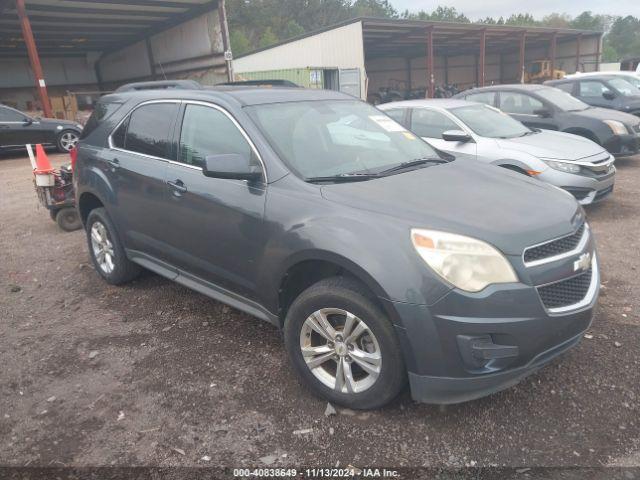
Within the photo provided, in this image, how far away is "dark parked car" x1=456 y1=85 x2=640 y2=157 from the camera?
855cm

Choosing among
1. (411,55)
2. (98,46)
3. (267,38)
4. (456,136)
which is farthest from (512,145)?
(267,38)

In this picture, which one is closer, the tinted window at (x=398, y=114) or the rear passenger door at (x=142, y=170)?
the rear passenger door at (x=142, y=170)

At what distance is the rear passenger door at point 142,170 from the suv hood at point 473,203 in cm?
154

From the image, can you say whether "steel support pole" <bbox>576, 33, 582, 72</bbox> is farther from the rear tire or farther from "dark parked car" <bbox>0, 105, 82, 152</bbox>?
the rear tire

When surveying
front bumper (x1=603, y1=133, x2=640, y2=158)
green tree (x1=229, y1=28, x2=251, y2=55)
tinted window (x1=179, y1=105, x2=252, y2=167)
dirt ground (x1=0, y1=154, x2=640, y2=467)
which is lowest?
dirt ground (x1=0, y1=154, x2=640, y2=467)

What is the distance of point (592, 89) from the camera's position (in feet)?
38.4

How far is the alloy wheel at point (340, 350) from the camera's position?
269 cm

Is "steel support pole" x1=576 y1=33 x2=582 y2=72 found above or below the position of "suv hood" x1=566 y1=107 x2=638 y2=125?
above

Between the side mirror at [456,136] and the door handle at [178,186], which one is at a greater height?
the door handle at [178,186]

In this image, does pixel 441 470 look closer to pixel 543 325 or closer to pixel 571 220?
pixel 543 325

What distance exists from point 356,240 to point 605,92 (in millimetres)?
11332

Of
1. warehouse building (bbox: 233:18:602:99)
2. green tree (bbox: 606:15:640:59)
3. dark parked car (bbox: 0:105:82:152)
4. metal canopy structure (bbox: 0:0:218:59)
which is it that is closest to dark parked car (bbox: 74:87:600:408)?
dark parked car (bbox: 0:105:82:152)

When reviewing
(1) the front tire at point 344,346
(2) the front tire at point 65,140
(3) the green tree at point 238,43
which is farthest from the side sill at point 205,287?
(3) the green tree at point 238,43

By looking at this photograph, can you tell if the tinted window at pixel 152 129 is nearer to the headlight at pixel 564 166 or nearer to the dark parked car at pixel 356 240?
the dark parked car at pixel 356 240
